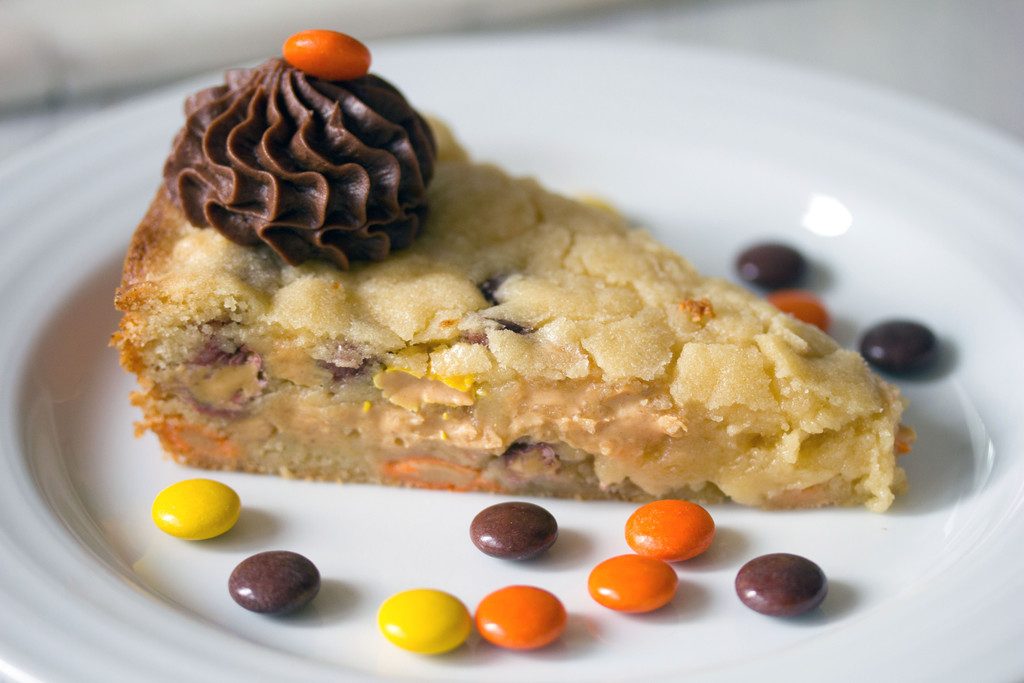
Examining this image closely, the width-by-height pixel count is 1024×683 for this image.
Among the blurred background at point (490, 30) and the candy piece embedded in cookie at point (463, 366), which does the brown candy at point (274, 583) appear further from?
the blurred background at point (490, 30)

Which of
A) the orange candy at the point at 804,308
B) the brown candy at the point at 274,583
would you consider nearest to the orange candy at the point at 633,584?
the brown candy at the point at 274,583

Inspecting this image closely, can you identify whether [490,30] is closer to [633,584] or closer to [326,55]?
[326,55]

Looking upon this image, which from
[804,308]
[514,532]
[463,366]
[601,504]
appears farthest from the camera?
[804,308]

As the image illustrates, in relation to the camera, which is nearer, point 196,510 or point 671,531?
point 671,531

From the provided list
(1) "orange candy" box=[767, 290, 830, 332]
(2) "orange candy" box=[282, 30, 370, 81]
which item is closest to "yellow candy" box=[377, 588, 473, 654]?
(2) "orange candy" box=[282, 30, 370, 81]

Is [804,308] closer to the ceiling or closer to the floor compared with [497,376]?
closer to the ceiling

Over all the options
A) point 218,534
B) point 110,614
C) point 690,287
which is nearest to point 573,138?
point 690,287

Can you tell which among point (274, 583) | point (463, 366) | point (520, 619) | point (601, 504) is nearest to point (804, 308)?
point (601, 504)

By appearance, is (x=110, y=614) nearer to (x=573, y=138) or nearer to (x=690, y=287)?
(x=690, y=287)
